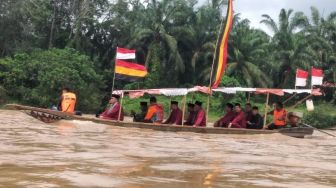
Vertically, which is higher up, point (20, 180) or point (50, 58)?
point (50, 58)

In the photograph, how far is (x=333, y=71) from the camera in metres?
32.3

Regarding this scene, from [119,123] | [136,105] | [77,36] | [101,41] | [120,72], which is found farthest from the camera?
[101,41]

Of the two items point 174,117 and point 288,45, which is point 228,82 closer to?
point 288,45

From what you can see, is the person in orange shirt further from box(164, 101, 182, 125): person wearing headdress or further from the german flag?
the german flag

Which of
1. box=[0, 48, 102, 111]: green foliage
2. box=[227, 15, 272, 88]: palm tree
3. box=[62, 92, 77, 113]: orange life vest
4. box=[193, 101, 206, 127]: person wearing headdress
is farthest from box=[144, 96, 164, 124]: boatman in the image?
box=[227, 15, 272, 88]: palm tree

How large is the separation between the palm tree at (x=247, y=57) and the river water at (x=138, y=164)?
2250cm

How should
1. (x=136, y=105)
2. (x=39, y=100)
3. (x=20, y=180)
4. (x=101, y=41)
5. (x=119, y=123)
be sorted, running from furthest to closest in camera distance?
(x=101, y=41) → (x=136, y=105) → (x=39, y=100) → (x=119, y=123) → (x=20, y=180)

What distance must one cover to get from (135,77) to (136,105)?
15630mm

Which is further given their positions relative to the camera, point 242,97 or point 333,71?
point 333,71

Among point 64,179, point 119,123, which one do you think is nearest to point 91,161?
point 64,179

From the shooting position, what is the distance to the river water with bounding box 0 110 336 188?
4.48 metres

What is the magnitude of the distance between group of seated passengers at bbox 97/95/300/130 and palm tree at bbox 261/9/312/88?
19.1 m

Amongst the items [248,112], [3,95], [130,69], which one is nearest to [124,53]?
[130,69]

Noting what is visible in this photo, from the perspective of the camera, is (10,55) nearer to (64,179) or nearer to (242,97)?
(242,97)
